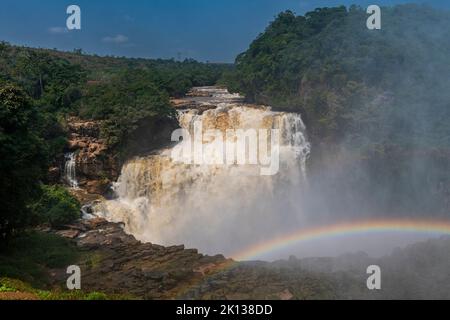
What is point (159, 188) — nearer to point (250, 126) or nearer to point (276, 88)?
point (250, 126)

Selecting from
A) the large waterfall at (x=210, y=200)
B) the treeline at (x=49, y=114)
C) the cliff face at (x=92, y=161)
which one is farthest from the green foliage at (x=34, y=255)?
the cliff face at (x=92, y=161)

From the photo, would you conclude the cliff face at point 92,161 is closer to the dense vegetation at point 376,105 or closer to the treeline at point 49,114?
the treeline at point 49,114

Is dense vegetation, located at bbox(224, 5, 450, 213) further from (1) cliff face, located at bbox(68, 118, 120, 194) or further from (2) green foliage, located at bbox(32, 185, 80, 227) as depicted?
(2) green foliage, located at bbox(32, 185, 80, 227)

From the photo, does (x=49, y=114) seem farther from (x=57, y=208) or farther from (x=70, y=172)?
(x=57, y=208)

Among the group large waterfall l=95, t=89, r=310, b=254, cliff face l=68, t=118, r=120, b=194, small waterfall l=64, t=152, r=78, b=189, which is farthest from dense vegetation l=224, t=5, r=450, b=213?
small waterfall l=64, t=152, r=78, b=189

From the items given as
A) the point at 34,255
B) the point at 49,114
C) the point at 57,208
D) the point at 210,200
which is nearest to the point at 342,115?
the point at 210,200
